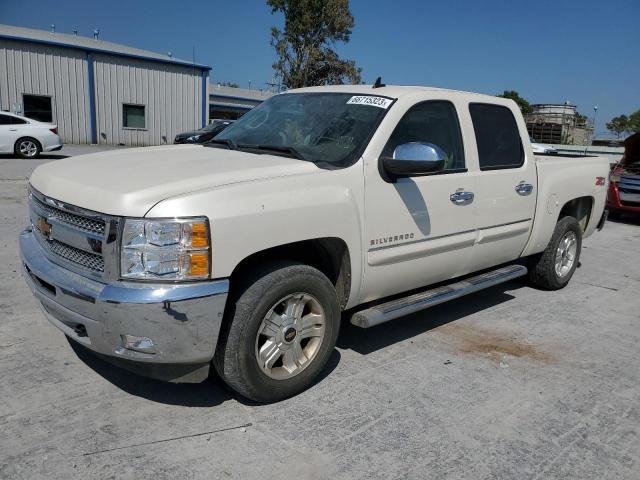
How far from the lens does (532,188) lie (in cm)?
504

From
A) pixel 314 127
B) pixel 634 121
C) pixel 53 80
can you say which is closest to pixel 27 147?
pixel 53 80

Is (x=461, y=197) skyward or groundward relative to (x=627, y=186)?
skyward

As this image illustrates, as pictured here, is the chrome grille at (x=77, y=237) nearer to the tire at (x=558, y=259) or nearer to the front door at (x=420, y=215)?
the front door at (x=420, y=215)

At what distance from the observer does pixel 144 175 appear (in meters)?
3.05

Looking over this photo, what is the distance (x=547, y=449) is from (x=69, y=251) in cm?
281

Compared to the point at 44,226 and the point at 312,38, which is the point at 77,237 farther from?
the point at 312,38

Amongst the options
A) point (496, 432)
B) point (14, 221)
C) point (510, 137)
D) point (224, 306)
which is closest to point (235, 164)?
point (224, 306)

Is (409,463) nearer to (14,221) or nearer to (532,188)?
(532,188)

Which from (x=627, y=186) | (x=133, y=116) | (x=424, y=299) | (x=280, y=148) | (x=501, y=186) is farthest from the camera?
(x=133, y=116)

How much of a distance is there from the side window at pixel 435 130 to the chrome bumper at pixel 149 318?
5.69ft

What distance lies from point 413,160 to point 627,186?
9.97 m

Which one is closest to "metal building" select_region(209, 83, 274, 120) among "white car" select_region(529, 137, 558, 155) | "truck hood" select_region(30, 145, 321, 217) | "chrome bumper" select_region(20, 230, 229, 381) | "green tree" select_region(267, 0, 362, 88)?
"green tree" select_region(267, 0, 362, 88)


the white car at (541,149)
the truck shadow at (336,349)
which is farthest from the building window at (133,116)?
the truck shadow at (336,349)

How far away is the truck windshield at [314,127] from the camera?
12.0 ft
